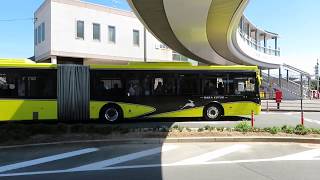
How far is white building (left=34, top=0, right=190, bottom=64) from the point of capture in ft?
141

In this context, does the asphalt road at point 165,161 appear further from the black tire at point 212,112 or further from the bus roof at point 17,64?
the black tire at point 212,112

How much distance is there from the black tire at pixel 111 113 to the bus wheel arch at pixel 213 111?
3.90 metres

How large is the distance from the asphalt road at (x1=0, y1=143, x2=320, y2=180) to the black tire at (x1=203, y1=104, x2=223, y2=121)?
825 centimetres

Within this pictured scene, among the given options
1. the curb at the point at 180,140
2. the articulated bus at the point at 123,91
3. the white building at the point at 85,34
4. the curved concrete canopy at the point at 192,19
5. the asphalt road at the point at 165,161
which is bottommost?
the asphalt road at the point at 165,161

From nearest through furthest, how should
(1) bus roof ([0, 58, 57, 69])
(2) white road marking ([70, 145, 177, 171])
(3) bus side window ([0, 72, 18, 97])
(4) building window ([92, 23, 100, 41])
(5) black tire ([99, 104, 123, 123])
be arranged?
1. (2) white road marking ([70, 145, 177, 171])
2. (3) bus side window ([0, 72, 18, 97])
3. (1) bus roof ([0, 58, 57, 69])
4. (5) black tire ([99, 104, 123, 123])
5. (4) building window ([92, 23, 100, 41])

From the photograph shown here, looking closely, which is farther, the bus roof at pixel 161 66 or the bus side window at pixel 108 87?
the bus roof at pixel 161 66

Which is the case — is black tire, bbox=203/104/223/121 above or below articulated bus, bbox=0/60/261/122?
below

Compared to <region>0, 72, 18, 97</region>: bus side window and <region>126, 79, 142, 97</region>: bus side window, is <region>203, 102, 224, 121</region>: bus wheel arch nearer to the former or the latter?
<region>126, 79, 142, 97</region>: bus side window

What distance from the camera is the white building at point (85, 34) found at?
42.9m

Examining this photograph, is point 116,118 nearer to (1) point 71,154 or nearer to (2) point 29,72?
(2) point 29,72

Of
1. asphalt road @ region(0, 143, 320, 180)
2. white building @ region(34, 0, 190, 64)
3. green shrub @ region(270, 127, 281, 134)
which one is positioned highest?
white building @ region(34, 0, 190, 64)

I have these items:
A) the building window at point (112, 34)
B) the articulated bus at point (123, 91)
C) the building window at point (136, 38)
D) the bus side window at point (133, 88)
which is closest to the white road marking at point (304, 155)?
the articulated bus at point (123, 91)

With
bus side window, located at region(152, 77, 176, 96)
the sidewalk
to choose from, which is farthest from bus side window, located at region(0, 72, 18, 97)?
the sidewalk

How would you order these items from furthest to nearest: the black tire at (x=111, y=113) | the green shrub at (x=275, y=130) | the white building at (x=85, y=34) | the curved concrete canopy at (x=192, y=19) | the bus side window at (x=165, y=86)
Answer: the white building at (x=85, y=34), the bus side window at (x=165, y=86), the black tire at (x=111, y=113), the curved concrete canopy at (x=192, y=19), the green shrub at (x=275, y=130)
